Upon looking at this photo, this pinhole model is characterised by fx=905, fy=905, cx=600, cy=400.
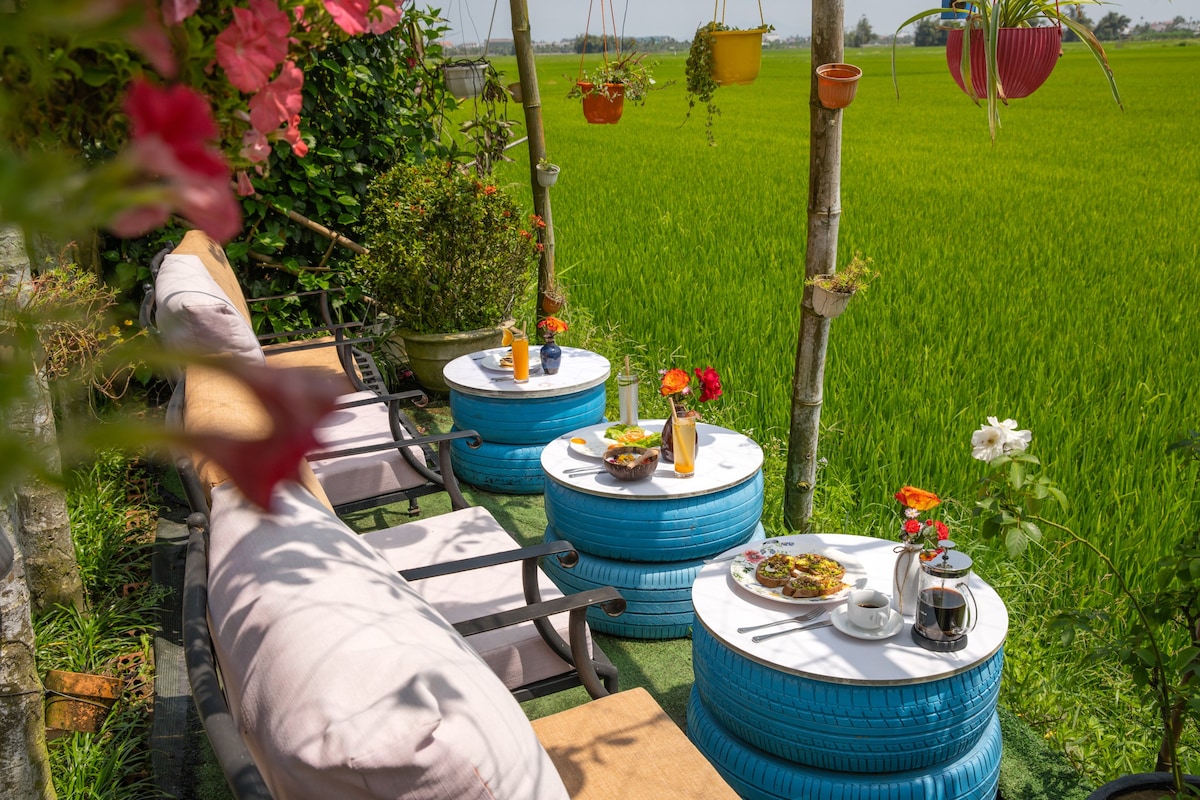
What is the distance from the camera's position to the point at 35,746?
1.99 metres

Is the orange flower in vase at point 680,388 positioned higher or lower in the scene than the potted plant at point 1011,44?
lower

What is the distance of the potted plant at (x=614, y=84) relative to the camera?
4.70 metres

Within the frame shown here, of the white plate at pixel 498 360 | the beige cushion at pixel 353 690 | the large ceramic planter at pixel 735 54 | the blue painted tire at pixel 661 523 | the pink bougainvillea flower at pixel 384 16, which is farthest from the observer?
the white plate at pixel 498 360

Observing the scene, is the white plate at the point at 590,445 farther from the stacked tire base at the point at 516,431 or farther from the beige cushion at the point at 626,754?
the beige cushion at the point at 626,754

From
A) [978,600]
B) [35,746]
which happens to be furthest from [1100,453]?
[35,746]

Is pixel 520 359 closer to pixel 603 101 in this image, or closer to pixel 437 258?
pixel 437 258

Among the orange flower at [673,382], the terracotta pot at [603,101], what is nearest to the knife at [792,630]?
the orange flower at [673,382]

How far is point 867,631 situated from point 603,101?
3.37 metres

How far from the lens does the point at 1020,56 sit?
2.29 metres

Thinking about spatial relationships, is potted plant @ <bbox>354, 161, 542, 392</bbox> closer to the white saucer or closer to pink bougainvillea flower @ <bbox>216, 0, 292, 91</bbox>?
the white saucer

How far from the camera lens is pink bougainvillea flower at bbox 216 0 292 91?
0.56 m

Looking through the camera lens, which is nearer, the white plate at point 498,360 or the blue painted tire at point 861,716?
the blue painted tire at point 861,716

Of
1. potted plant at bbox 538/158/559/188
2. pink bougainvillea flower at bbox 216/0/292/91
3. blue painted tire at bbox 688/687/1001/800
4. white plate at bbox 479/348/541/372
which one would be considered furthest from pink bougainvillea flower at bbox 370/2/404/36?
potted plant at bbox 538/158/559/188

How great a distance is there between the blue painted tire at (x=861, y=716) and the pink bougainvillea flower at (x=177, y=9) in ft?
6.26
